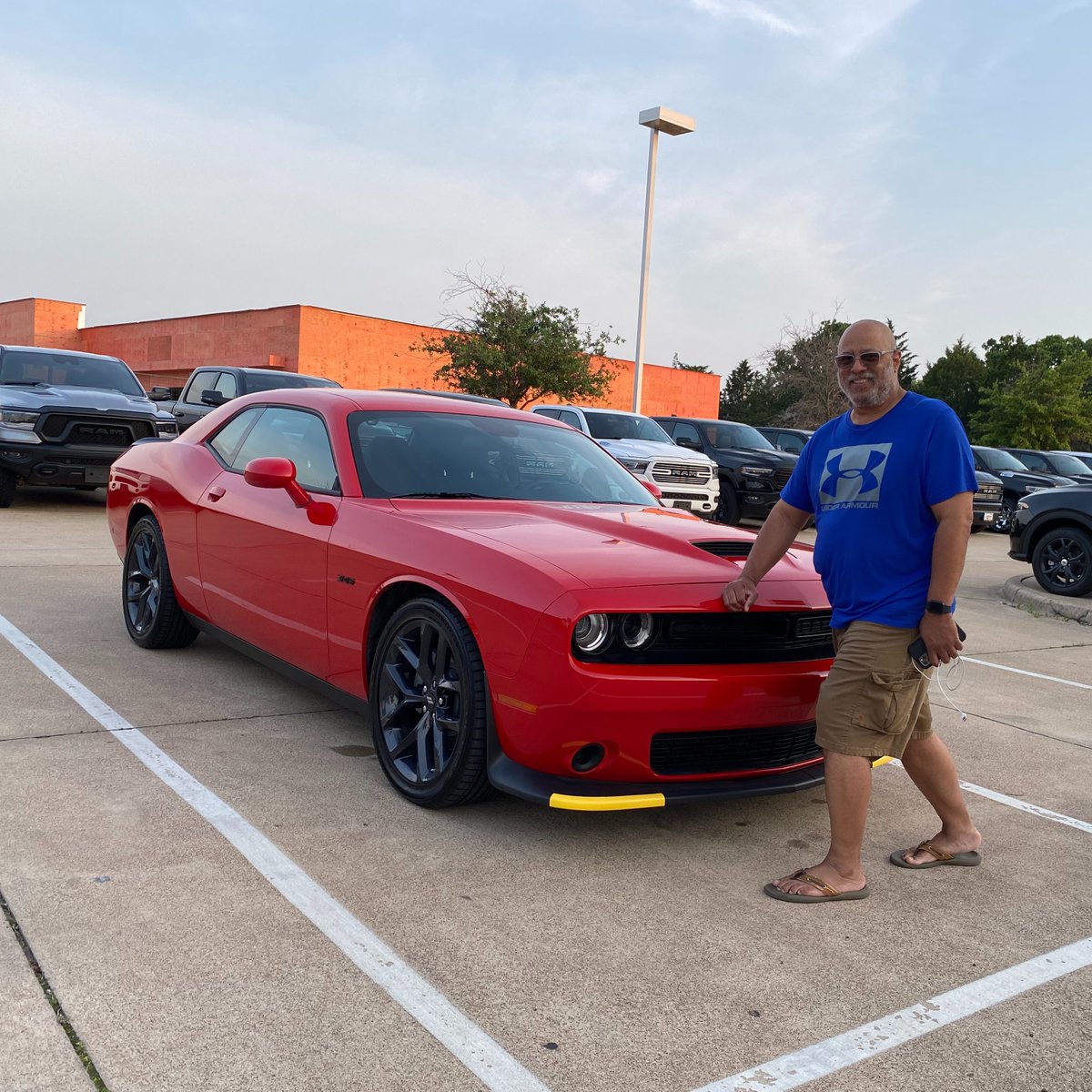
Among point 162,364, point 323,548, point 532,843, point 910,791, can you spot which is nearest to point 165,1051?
point 532,843

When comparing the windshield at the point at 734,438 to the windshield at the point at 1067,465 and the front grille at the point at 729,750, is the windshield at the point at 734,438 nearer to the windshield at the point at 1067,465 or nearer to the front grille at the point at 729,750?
the windshield at the point at 1067,465

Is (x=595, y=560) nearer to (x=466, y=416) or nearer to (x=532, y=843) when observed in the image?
(x=532, y=843)

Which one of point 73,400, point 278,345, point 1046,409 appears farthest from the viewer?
point 1046,409

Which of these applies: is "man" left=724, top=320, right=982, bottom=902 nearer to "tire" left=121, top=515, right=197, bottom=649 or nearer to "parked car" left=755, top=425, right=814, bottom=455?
"tire" left=121, top=515, right=197, bottom=649

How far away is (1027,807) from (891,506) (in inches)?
69.7

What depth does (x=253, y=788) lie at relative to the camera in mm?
3805

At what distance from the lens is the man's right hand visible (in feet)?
11.2

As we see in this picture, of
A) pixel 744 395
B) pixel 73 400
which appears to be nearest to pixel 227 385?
pixel 73 400

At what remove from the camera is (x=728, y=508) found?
16.5 metres

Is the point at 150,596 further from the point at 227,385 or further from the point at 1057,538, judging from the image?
the point at 227,385

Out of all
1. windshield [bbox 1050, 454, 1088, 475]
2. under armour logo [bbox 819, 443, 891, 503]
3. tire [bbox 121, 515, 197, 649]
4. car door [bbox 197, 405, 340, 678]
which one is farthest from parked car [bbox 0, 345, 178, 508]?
windshield [bbox 1050, 454, 1088, 475]

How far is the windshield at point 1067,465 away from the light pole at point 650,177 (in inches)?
383

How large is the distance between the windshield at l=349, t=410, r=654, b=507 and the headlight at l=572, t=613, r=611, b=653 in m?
1.26

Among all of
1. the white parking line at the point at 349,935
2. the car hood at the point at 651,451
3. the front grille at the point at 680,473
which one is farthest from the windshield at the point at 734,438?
the white parking line at the point at 349,935
